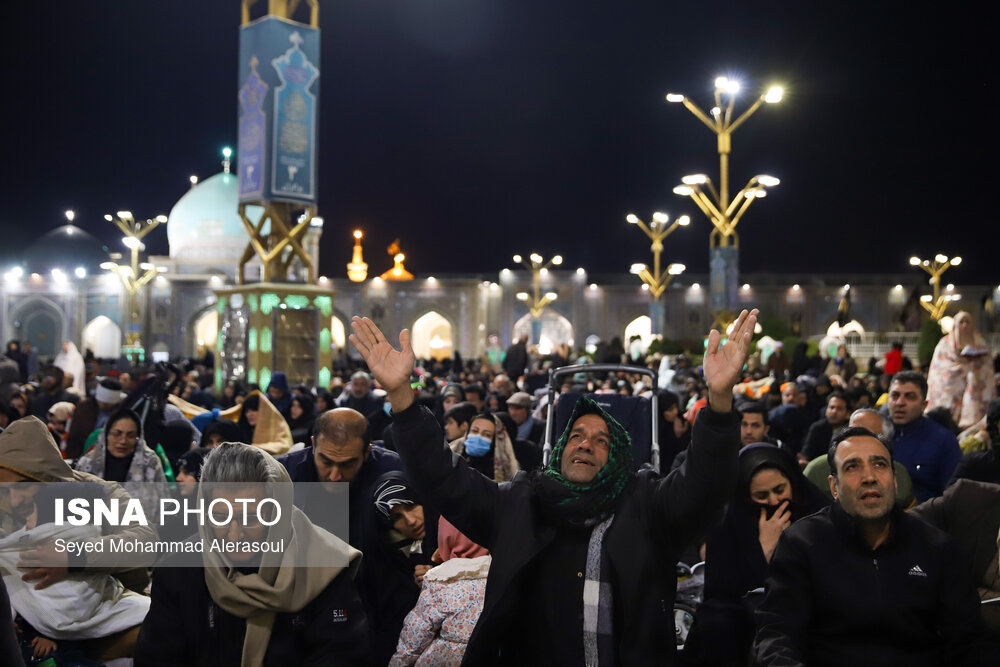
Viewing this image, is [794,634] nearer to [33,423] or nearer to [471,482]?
[471,482]

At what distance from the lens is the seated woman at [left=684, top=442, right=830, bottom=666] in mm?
3607

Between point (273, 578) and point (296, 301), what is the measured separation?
14.2 m

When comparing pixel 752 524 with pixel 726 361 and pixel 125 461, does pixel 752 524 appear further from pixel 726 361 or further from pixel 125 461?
pixel 125 461

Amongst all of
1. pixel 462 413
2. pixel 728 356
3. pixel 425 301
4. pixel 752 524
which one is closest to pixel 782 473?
pixel 752 524

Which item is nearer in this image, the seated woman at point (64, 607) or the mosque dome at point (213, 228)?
the seated woman at point (64, 607)

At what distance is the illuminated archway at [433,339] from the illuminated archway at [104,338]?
44.7 feet

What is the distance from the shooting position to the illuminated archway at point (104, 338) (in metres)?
43.2

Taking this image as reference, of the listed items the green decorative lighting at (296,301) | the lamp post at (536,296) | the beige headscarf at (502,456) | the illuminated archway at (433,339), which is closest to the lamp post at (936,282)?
the lamp post at (536,296)

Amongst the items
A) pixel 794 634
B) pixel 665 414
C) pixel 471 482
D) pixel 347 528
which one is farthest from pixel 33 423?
pixel 665 414

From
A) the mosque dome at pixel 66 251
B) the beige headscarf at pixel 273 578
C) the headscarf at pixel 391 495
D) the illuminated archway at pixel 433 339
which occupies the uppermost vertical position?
the mosque dome at pixel 66 251

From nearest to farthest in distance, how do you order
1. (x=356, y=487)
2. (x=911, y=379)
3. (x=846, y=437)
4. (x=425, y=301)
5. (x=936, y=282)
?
(x=846, y=437), (x=356, y=487), (x=911, y=379), (x=936, y=282), (x=425, y=301)

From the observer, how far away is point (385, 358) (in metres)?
2.81

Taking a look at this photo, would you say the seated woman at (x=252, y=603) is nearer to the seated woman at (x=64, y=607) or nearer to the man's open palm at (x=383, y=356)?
the man's open palm at (x=383, y=356)

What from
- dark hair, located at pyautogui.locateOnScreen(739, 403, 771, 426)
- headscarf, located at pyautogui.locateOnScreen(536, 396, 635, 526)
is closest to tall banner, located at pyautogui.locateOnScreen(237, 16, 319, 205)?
dark hair, located at pyautogui.locateOnScreen(739, 403, 771, 426)
